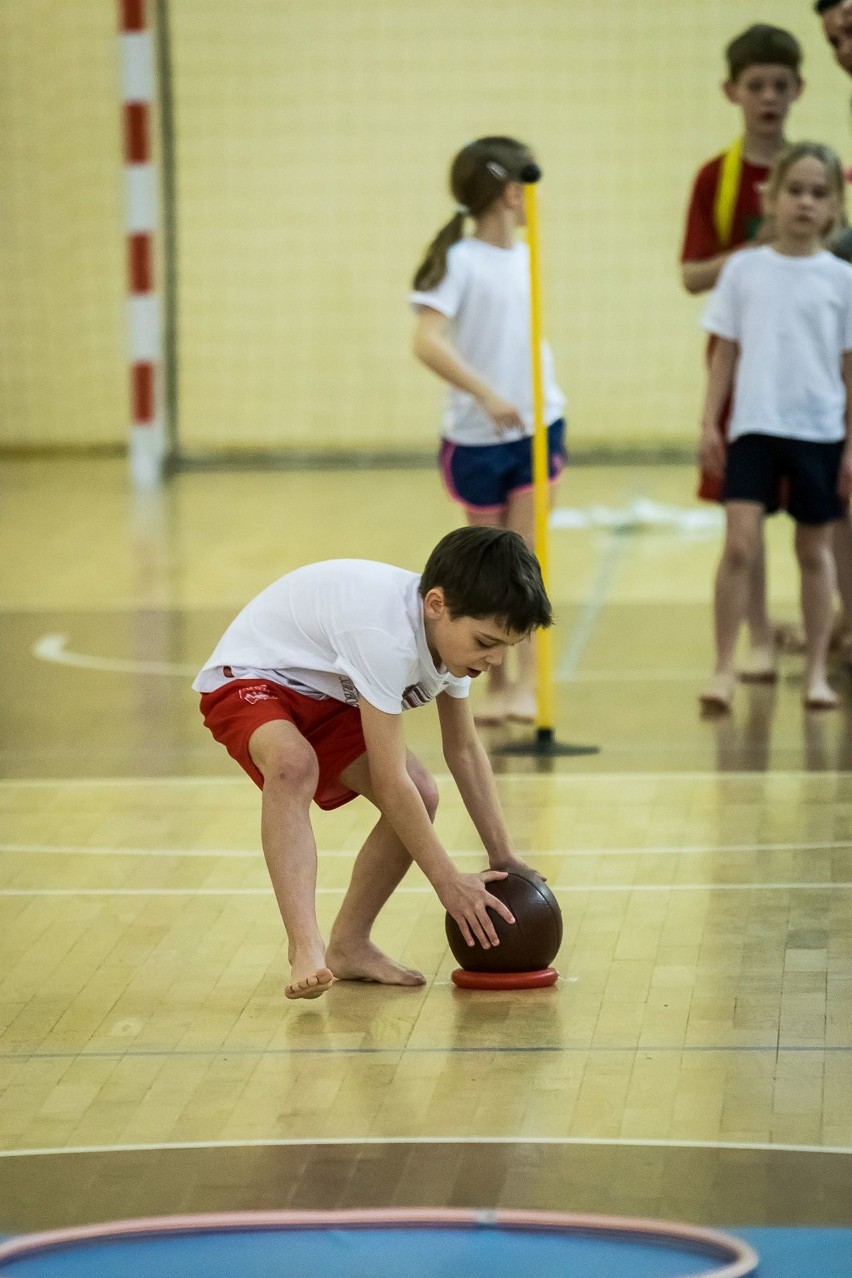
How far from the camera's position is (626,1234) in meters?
2.56

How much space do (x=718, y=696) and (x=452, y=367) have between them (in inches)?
48.6

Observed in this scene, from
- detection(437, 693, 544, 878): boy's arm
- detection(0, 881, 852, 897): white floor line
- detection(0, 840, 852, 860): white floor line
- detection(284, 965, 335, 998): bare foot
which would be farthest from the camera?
detection(0, 840, 852, 860): white floor line

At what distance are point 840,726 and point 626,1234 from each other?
319cm

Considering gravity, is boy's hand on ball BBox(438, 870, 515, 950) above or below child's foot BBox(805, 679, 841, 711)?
above

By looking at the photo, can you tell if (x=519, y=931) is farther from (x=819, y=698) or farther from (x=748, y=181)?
(x=748, y=181)

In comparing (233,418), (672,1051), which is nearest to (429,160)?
(233,418)

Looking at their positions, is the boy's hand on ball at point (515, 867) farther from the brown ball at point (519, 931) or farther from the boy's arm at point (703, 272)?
the boy's arm at point (703, 272)

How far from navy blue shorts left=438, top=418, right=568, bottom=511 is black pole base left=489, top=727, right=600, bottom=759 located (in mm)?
678

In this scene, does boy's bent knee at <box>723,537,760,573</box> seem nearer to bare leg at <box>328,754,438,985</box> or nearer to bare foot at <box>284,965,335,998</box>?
bare leg at <box>328,754,438,985</box>

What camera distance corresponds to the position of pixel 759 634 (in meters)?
6.29

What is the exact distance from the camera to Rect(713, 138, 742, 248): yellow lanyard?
6.10 metres

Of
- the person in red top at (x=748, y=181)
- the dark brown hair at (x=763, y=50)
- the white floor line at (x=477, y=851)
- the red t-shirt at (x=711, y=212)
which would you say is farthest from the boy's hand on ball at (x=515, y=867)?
the dark brown hair at (x=763, y=50)

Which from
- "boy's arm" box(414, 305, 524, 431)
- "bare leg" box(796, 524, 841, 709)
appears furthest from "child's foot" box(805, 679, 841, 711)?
"boy's arm" box(414, 305, 524, 431)

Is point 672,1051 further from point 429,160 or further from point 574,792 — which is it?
point 429,160
